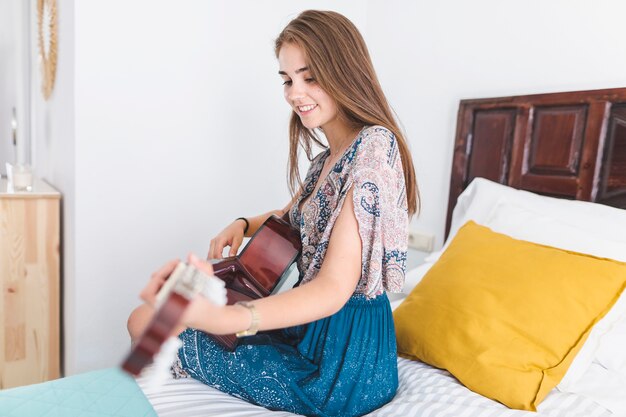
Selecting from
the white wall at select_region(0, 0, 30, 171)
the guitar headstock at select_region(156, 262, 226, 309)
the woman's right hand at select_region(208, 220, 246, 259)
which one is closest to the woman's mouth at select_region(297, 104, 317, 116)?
the woman's right hand at select_region(208, 220, 246, 259)

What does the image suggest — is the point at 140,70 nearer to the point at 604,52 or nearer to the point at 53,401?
the point at 53,401

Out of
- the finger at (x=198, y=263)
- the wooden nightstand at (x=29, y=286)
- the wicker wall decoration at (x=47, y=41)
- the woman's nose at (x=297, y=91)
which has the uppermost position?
the wicker wall decoration at (x=47, y=41)

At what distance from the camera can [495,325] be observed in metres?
1.00

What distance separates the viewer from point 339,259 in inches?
30.8

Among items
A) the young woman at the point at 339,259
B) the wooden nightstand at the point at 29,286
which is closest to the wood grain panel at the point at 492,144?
the young woman at the point at 339,259

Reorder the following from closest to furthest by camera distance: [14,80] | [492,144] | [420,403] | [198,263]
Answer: [198,263], [420,403], [492,144], [14,80]

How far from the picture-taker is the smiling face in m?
1.04

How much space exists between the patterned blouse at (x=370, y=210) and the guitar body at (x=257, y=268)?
2.7 inches

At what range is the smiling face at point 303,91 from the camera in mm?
Result: 1040

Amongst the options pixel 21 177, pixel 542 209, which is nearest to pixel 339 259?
pixel 542 209

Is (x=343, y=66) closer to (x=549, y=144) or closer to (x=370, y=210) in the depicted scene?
(x=370, y=210)

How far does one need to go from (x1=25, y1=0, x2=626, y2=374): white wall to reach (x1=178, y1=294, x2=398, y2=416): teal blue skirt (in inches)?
31.2

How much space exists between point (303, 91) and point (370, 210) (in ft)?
1.20

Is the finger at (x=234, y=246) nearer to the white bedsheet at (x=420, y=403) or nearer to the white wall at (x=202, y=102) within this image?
the white bedsheet at (x=420, y=403)
